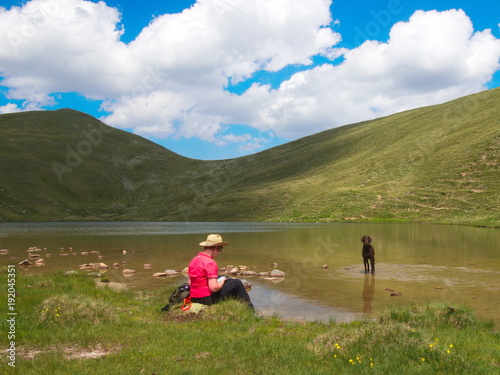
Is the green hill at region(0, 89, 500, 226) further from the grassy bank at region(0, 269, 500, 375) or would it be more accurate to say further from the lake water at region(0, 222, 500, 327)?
the grassy bank at region(0, 269, 500, 375)

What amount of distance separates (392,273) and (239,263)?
11.2m

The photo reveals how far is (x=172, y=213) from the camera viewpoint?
15862 cm

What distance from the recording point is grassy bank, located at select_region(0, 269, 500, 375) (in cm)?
791

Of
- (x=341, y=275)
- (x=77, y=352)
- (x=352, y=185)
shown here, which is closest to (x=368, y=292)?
(x=341, y=275)

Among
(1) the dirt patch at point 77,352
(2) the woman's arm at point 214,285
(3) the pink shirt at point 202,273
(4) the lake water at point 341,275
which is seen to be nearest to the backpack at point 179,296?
(3) the pink shirt at point 202,273

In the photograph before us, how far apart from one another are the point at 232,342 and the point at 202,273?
3.86 metres

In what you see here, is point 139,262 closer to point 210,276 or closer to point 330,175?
point 210,276

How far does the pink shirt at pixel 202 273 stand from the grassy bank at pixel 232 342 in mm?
892

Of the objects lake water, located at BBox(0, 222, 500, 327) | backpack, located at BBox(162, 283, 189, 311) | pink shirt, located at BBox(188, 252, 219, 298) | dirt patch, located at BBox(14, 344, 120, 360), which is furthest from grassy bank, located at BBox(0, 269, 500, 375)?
lake water, located at BBox(0, 222, 500, 327)

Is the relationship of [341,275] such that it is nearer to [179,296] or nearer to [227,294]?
[227,294]

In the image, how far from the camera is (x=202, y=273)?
1325 centimetres

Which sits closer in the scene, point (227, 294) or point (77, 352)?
point (77, 352)

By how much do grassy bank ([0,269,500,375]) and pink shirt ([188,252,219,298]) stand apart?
0.89 m

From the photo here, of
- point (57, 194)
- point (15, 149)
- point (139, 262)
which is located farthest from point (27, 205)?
point (139, 262)
